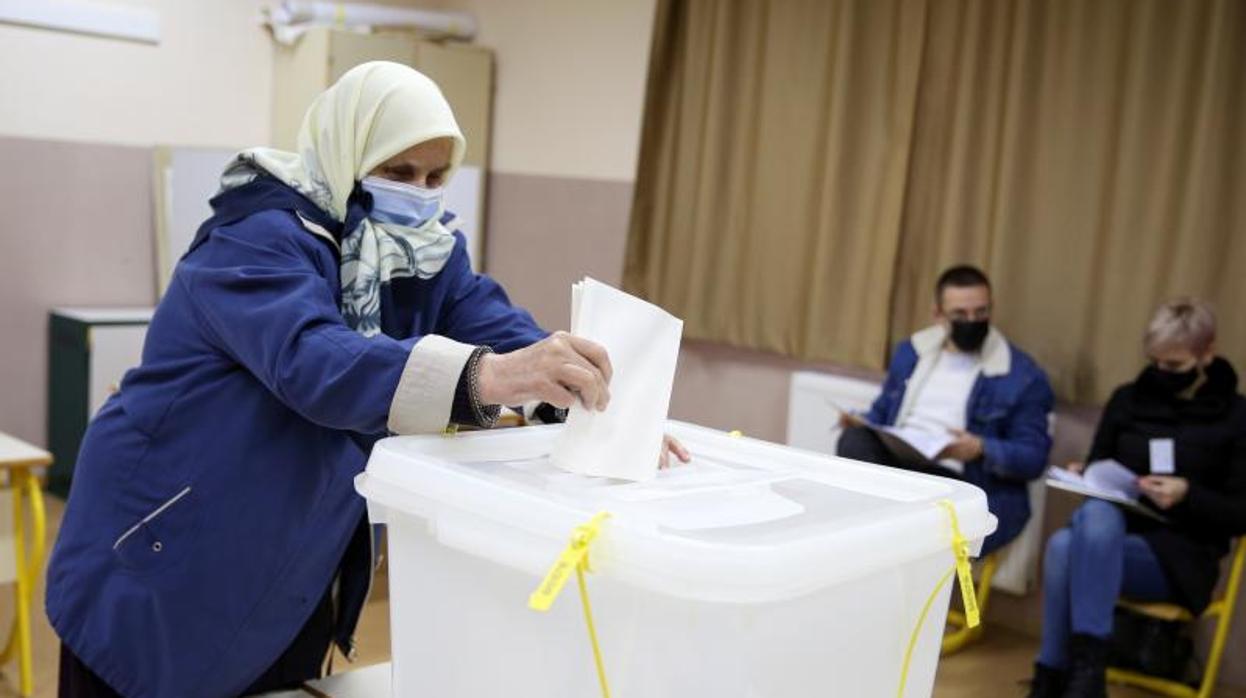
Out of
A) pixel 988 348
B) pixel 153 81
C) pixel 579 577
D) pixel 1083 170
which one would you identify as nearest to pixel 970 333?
pixel 988 348

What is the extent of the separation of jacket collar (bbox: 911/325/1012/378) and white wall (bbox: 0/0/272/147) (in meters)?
3.28

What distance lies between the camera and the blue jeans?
348 cm

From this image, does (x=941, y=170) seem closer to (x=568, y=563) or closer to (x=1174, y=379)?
(x=1174, y=379)

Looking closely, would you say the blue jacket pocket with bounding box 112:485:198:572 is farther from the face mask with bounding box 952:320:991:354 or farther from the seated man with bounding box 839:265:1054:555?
the face mask with bounding box 952:320:991:354

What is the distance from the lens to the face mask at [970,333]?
4027 mm

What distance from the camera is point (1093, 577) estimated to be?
3.49 metres

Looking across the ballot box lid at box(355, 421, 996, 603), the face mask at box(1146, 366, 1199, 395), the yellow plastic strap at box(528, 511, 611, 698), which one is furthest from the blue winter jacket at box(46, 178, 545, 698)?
the face mask at box(1146, 366, 1199, 395)

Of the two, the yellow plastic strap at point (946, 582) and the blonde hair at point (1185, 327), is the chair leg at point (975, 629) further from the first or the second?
the yellow plastic strap at point (946, 582)

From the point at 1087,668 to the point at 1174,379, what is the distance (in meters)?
0.86

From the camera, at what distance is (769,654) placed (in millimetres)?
995

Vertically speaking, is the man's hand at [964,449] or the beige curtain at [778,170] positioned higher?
the beige curtain at [778,170]

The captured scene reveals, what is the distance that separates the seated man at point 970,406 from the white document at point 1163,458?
15.0 inches

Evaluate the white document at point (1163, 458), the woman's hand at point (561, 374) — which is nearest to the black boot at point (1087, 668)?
the white document at point (1163, 458)

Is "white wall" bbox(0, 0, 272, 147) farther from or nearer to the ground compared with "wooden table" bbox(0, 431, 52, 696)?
farther from the ground
